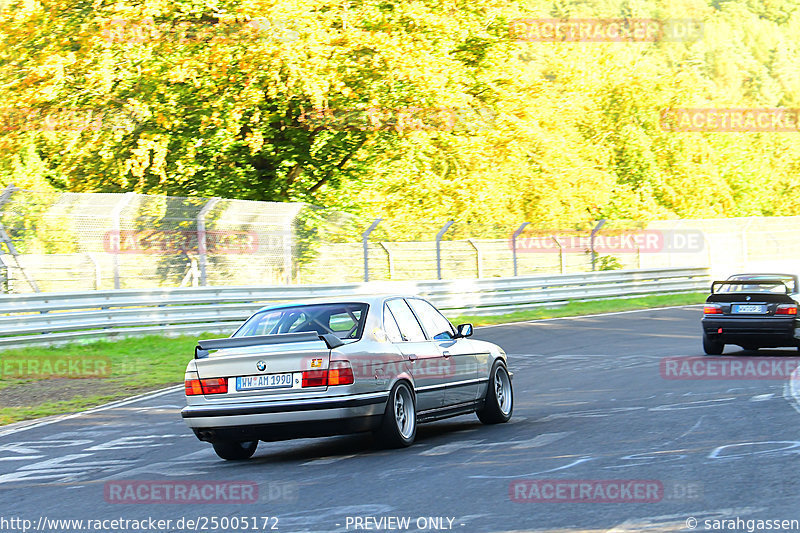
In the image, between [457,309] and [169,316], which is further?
[457,309]

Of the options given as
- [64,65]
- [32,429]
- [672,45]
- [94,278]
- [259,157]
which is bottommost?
[32,429]

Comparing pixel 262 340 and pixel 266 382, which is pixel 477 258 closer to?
pixel 262 340

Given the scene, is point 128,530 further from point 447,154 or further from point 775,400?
point 447,154

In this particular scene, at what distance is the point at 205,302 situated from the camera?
858 inches

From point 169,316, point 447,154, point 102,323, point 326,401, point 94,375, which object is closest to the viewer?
point 326,401

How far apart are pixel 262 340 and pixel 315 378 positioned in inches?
23.1

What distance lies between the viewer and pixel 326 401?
334 inches

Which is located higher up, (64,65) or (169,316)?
(64,65)

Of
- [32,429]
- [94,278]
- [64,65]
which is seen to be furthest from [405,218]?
[32,429]

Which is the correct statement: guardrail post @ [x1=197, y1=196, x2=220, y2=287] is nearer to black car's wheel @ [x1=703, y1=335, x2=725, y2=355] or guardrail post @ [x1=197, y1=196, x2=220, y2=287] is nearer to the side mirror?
black car's wheel @ [x1=703, y1=335, x2=725, y2=355]

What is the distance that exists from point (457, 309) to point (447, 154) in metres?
6.79

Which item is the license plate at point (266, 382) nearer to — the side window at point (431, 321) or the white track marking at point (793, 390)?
the side window at point (431, 321)

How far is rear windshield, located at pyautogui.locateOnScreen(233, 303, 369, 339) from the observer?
936cm

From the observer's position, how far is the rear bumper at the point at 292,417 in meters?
8.49
